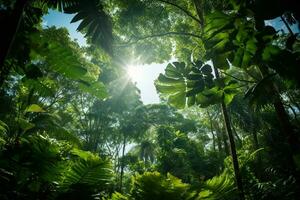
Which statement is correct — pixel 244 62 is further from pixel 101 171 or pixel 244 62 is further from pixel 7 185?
pixel 7 185

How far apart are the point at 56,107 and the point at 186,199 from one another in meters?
19.5

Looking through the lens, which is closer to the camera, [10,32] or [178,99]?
[10,32]

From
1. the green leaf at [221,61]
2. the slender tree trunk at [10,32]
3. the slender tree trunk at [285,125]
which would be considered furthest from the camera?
the slender tree trunk at [285,125]

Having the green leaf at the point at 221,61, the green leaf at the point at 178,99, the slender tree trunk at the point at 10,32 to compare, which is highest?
the green leaf at the point at 221,61

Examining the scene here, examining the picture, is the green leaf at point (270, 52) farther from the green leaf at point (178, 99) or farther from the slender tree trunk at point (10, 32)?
the slender tree trunk at point (10, 32)

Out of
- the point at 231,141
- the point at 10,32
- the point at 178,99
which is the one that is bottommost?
the point at 10,32

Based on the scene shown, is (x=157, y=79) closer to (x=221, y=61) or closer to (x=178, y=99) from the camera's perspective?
(x=178, y=99)

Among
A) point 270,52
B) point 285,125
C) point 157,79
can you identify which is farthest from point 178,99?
point 285,125

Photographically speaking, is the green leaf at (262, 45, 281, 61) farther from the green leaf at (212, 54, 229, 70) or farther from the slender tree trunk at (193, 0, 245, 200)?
the slender tree trunk at (193, 0, 245, 200)

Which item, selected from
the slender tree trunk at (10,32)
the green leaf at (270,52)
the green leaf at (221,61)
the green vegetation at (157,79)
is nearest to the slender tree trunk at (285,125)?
the green vegetation at (157,79)

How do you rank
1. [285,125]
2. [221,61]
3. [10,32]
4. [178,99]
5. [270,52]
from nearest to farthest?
[10,32] → [270,52] → [221,61] → [178,99] → [285,125]

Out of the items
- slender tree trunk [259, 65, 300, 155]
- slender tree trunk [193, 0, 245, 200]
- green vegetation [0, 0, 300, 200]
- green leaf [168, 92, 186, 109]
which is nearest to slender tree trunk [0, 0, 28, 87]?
green vegetation [0, 0, 300, 200]

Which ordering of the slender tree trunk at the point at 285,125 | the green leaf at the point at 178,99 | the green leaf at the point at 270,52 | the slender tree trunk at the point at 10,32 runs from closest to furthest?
the slender tree trunk at the point at 10,32 → the green leaf at the point at 270,52 → the green leaf at the point at 178,99 → the slender tree trunk at the point at 285,125

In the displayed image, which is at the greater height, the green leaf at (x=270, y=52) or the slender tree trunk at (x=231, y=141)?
the slender tree trunk at (x=231, y=141)
